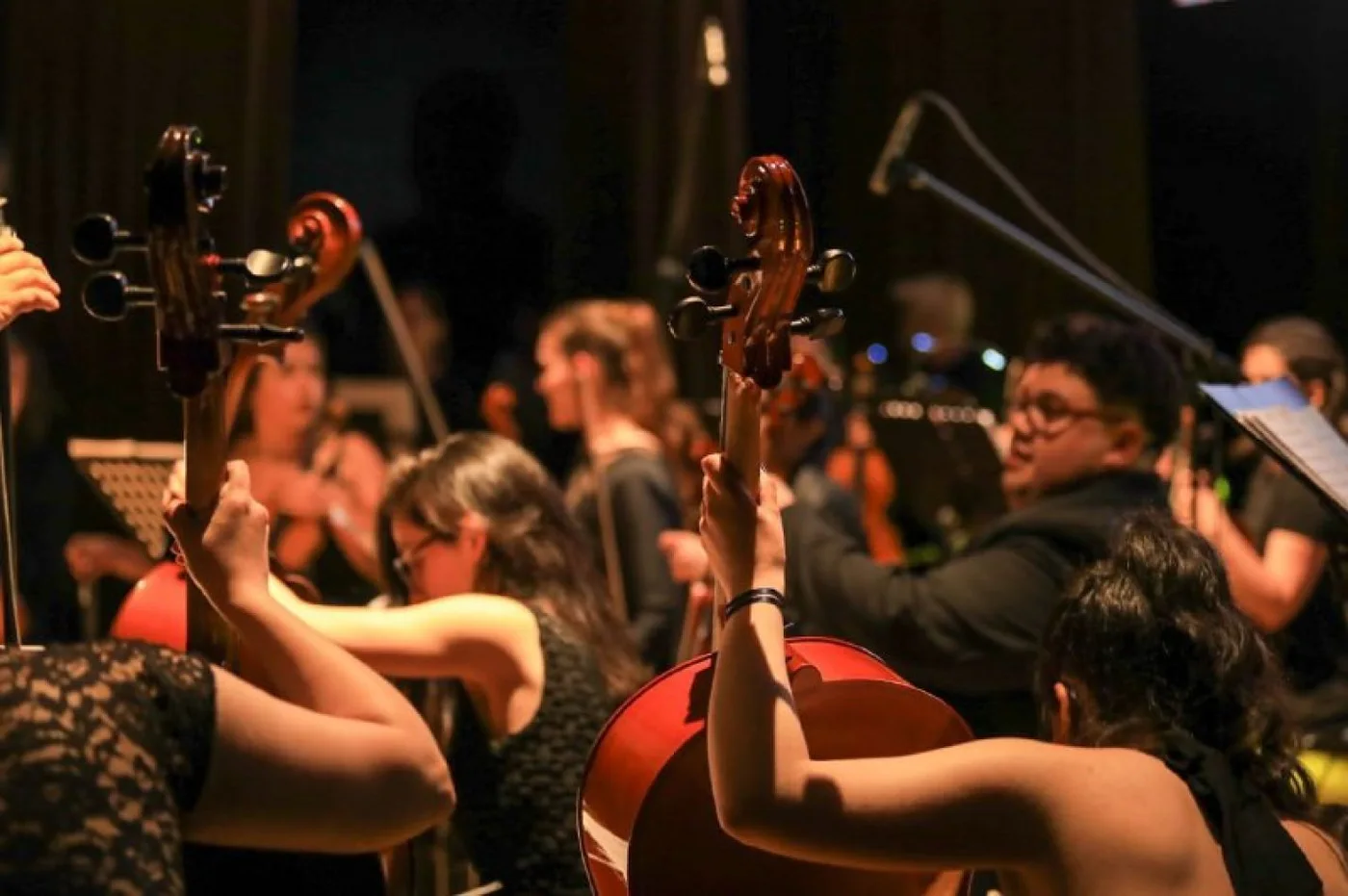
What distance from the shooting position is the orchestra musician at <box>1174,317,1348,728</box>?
10.5 feet

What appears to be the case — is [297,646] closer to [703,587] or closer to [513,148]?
[703,587]

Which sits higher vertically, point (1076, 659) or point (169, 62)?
point (169, 62)

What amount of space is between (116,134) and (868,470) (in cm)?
222

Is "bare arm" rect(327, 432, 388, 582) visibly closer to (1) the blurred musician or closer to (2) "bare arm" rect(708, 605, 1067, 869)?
(1) the blurred musician

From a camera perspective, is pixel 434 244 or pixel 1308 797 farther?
pixel 434 244

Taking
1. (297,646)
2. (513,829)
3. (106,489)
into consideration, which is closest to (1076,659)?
(297,646)

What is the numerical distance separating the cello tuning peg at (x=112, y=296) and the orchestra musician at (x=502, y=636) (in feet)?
2.09

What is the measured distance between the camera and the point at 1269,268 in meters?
5.12

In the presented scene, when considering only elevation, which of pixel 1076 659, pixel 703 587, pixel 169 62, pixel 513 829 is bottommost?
pixel 513 829

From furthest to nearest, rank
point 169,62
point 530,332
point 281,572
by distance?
point 530,332 → point 169,62 → point 281,572

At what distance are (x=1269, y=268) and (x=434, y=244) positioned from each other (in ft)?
8.77

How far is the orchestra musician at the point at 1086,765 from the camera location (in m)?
1.50

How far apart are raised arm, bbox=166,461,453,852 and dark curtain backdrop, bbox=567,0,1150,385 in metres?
4.13

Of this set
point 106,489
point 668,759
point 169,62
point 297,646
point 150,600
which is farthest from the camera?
point 169,62
